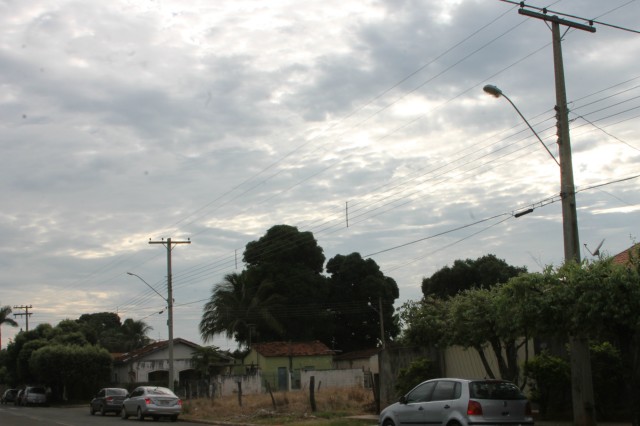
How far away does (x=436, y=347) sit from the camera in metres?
24.2

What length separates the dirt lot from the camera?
25.9 meters

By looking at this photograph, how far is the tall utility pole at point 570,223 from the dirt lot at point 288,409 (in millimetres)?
8233

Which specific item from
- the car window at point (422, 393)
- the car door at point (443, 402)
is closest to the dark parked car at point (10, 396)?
the car window at point (422, 393)

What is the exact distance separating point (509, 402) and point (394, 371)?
38.7 ft

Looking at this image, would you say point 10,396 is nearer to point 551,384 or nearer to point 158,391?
point 158,391

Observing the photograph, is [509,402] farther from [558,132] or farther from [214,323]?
[214,323]

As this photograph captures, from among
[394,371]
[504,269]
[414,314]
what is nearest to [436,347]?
[414,314]

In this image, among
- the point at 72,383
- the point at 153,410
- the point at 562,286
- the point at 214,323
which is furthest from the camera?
the point at 214,323

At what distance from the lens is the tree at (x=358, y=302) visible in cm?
6956

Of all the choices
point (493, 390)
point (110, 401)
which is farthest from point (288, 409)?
point (493, 390)

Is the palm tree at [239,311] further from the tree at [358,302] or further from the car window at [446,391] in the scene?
the car window at [446,391]

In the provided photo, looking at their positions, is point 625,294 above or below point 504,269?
below

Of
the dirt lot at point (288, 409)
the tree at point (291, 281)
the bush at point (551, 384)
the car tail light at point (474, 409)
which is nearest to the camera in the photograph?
the car tail light at point (474, 409)

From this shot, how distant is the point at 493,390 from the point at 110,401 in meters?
27.6
